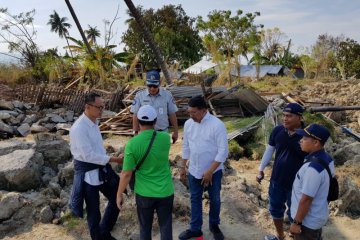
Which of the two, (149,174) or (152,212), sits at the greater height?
(149,174)

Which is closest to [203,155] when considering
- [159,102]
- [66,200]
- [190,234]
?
[190,234]

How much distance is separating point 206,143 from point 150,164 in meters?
0.91

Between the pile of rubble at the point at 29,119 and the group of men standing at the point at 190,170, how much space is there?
8.69m

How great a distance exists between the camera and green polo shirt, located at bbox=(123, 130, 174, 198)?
10.9ft

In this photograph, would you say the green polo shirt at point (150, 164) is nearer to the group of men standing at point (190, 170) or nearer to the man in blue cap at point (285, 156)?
the group of men standing at point (190, 170)

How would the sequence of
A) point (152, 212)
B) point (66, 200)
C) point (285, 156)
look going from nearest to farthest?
1. point (152, 212)
2. point (285, 156)
3. point (66, 200)

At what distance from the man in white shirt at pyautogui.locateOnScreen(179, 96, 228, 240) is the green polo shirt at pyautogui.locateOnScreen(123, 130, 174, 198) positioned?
684 mm

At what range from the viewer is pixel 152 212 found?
11.7 ft

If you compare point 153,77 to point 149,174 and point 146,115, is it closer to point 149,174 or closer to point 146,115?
point 146,115

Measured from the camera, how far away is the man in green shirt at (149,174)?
333cm

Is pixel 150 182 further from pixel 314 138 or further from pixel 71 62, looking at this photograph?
pixel 71 62

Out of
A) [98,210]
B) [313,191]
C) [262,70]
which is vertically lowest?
[98,210]

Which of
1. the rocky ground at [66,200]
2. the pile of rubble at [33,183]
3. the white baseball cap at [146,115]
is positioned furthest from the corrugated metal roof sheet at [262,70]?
the white baseball cap at [146,115]

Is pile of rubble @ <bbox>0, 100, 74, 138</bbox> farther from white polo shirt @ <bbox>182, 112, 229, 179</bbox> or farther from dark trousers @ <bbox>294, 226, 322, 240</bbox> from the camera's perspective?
dark trousers @ <bbox>294, 226, 322, 240</bbox>
